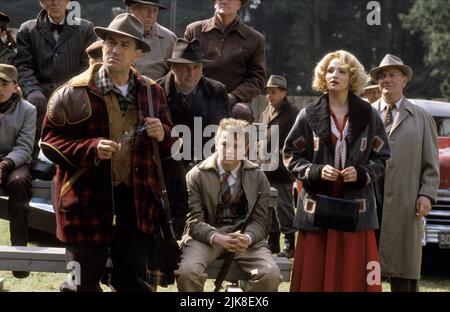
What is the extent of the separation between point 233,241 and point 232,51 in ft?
7.29

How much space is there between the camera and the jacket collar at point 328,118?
5836 mm

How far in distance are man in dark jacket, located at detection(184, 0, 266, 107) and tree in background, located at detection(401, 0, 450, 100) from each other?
3300 cm

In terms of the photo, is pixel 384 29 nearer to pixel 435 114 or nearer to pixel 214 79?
pixel 435 114

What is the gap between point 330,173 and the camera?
5660 millimetres

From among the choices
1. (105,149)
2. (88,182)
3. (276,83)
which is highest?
(105,149)

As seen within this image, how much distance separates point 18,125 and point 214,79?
167 centimetres

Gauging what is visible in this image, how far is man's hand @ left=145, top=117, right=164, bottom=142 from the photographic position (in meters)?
5.09

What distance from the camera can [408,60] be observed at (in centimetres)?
4759

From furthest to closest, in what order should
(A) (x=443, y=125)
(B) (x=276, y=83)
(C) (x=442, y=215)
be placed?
(B) (x=276, y=83) < (A) (x=443, y=125) < (C) (x=442, y=215)

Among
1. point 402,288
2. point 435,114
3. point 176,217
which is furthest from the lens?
point 435,114

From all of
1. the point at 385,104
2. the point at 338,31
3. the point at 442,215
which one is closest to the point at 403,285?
the point at 385,104

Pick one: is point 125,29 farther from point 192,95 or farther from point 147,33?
point 147,33

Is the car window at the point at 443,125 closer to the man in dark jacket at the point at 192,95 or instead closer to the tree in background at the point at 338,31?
the man in dark jacket at the point at 192,95
